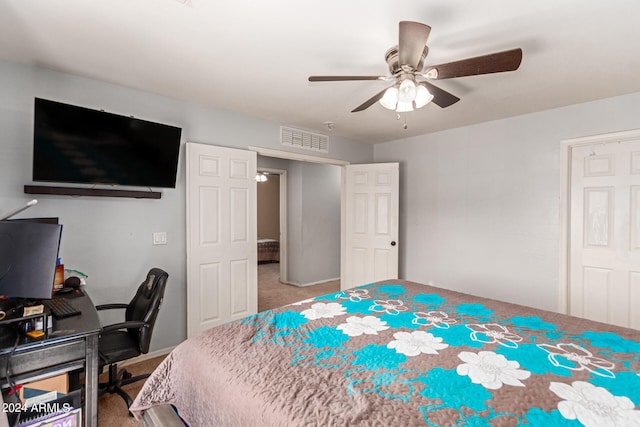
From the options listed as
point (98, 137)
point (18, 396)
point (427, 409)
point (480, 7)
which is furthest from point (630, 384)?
point (98, 137)

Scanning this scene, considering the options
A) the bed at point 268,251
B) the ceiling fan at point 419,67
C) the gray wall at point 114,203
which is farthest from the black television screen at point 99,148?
the bed at point 268,251

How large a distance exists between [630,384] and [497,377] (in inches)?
18.0

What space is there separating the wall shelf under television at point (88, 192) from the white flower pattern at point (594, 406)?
9.82ft

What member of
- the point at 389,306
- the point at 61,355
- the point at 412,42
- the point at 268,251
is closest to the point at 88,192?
the point at 61,355

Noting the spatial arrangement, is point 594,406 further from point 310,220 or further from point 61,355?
point 310,220

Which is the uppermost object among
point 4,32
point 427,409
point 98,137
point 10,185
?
point 4,32

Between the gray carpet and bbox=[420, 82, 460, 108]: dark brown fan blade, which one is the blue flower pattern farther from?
the gray carpet

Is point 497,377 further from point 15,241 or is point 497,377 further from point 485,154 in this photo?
point 485,154

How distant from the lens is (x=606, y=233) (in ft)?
9.98

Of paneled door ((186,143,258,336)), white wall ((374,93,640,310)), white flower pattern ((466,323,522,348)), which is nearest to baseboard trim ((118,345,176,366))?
paneled door ((186,143,258,336))

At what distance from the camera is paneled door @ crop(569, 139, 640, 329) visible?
2.90 meters

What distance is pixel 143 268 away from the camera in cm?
285

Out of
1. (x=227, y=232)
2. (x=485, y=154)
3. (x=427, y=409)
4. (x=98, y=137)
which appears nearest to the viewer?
(x=427, y=409)

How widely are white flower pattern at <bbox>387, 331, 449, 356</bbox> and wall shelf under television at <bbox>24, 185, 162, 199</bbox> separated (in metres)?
2.39
